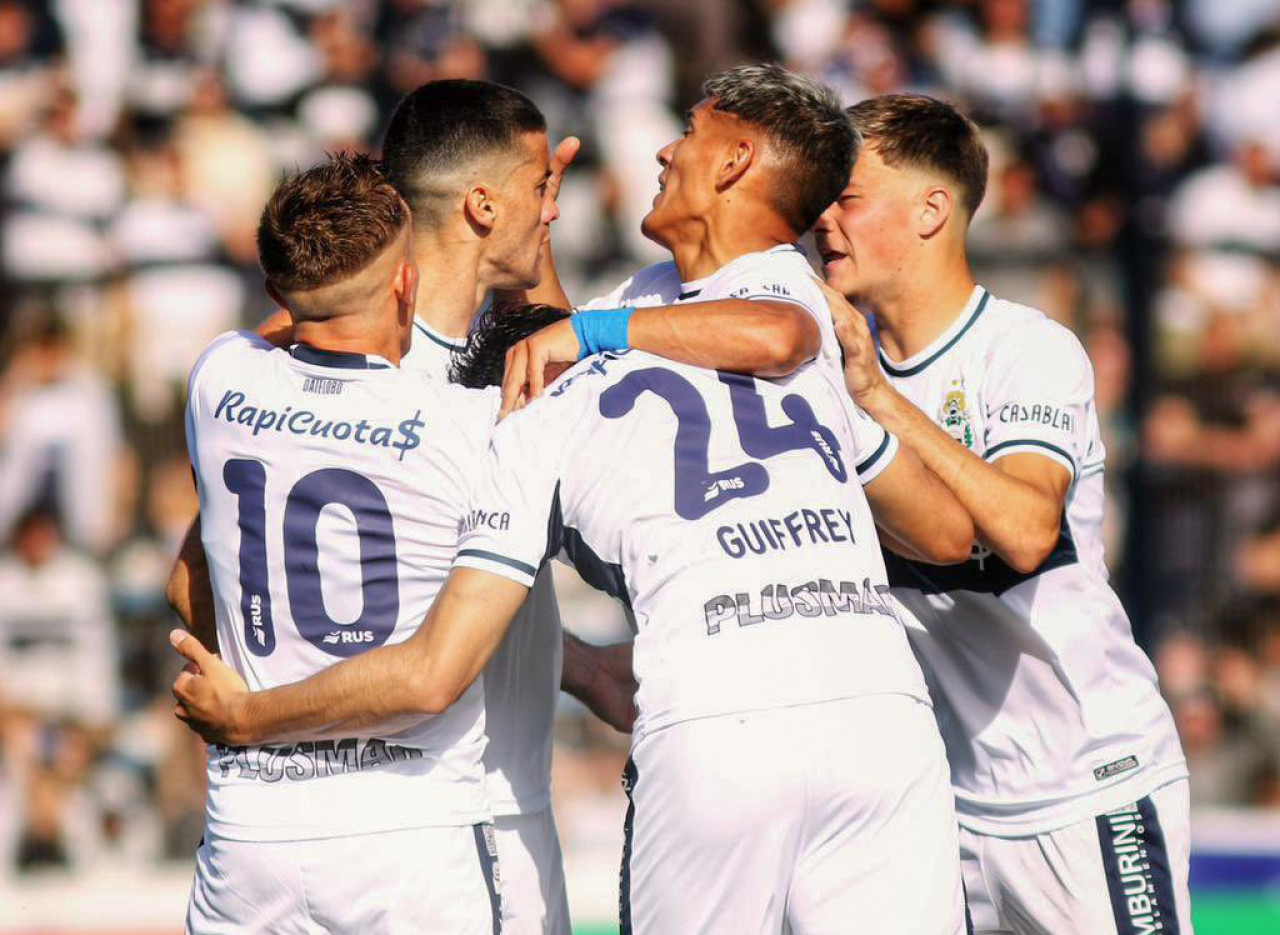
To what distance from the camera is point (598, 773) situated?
355 inches

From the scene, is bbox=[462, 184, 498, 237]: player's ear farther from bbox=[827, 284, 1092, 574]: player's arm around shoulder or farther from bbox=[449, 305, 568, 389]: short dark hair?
bbox=[827, 284, 1092, 574]: player's arm around shoulder

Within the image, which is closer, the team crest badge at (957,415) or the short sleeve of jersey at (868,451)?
the short sleeve of jersey at (868,451)

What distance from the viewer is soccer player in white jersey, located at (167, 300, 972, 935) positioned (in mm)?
3381

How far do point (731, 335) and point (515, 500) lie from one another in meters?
0.58

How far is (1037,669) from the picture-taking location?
4402 mm

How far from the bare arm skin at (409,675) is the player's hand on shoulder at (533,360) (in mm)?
432

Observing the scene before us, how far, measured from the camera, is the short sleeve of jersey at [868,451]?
3.81 meters

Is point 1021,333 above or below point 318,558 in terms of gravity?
above

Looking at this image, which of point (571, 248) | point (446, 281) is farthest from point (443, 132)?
point (571, 248)

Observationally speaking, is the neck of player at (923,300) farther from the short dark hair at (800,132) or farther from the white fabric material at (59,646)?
the white fabric material at (59,646)

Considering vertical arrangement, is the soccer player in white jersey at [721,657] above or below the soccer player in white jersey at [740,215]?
below

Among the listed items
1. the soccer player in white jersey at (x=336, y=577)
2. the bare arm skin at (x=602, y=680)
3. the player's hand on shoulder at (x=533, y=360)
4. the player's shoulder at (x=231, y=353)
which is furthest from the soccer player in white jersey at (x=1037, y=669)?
the player's shoulder at (x=231, y=353)

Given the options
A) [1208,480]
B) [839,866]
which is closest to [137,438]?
[1208,480]

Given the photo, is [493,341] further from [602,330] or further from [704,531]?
[704,531]
